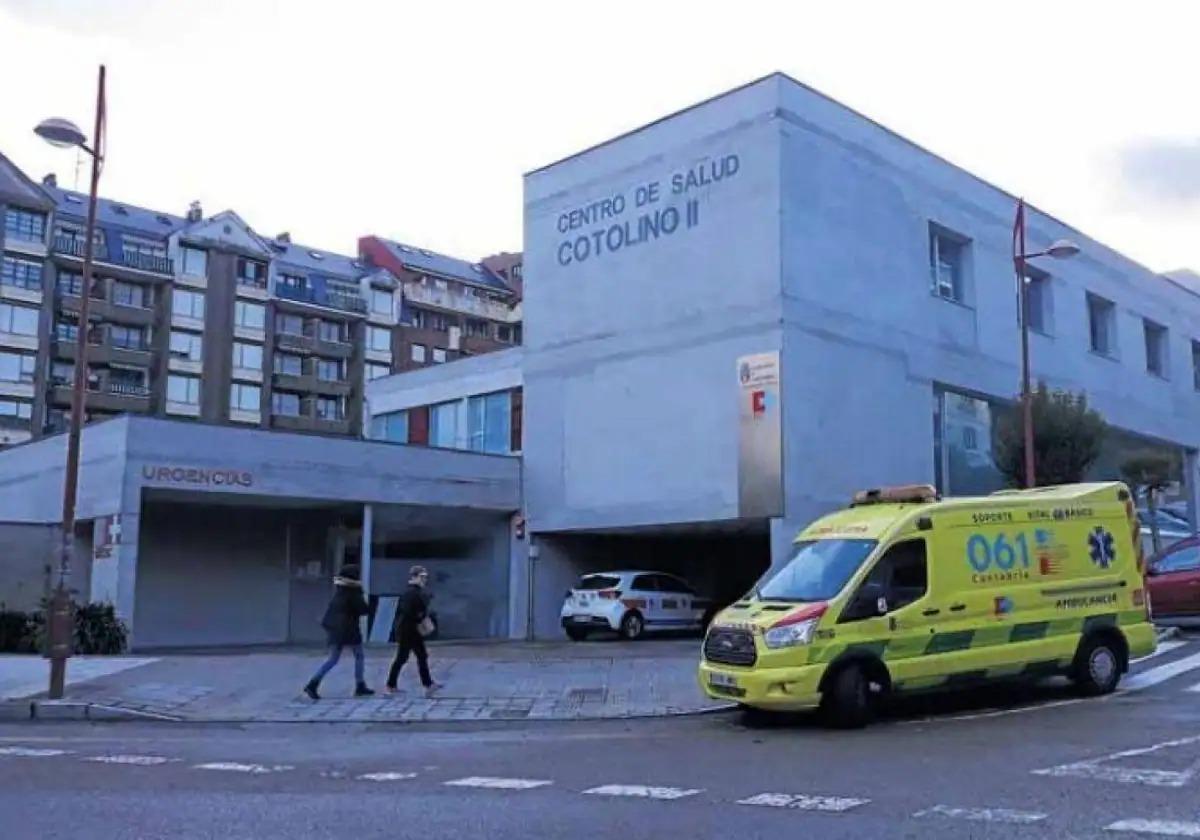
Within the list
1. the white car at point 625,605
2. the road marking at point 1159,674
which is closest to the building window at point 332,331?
the white car at point 625,605

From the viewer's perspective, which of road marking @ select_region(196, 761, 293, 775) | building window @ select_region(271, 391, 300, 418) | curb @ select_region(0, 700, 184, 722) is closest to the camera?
road marking @ select_region(196, 761, 293, 775)

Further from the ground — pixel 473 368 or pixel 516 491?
pixel 473 368

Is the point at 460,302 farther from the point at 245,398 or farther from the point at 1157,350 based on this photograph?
the point at 1157,350

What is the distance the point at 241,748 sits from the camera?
11.1m

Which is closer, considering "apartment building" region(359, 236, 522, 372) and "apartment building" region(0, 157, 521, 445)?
"apartment building" region(0, 157, 521, 445)

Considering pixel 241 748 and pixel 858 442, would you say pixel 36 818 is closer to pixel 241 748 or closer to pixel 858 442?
pixel 241 748

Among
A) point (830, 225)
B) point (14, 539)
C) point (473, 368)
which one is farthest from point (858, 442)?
point (14, 539)

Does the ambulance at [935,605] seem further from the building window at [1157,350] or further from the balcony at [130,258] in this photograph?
the balcony at [130,258]

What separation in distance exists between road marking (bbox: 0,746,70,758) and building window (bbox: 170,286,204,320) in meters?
66.1

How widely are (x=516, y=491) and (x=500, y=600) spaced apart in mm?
2694

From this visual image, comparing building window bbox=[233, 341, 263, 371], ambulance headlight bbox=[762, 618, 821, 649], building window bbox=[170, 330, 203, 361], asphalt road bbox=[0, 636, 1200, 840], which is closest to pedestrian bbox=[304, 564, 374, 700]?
asphalt road bbox=[0, 636, 1200, 840]

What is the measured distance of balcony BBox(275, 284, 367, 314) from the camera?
80.0 meters

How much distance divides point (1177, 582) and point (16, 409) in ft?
199

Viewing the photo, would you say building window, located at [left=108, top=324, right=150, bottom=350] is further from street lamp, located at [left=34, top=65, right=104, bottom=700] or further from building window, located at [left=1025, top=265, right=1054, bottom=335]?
street lamp, located at [left=34, top=65, right=104, bottom=700]
